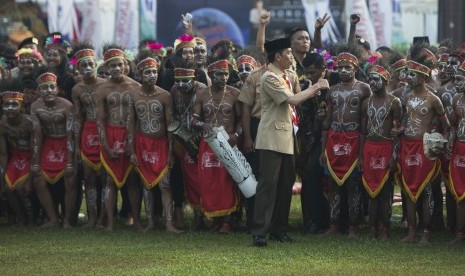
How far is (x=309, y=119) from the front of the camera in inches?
581

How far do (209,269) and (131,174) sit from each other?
3740mm

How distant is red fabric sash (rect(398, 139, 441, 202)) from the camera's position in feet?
43.6

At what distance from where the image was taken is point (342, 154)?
45.8 feet

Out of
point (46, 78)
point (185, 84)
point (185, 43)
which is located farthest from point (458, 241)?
point (46, 78)

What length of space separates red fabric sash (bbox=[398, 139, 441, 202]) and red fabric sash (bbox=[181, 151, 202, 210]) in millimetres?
2707

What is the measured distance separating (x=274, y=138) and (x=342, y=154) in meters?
1.36

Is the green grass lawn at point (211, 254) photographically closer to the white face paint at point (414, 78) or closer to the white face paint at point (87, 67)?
the white face paint at point (414, 78)

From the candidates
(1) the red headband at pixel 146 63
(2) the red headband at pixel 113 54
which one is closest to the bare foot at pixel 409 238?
(1) the red headband at pixel 146 63

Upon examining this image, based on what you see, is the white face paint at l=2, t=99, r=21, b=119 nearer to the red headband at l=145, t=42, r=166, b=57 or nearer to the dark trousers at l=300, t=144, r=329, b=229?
the red headband at l=145, t=42, r=166, b=57

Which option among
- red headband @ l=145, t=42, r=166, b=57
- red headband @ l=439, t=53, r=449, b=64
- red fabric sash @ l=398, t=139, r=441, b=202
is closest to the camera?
red fabric sash @ l=398, t=139, r=441, b=202

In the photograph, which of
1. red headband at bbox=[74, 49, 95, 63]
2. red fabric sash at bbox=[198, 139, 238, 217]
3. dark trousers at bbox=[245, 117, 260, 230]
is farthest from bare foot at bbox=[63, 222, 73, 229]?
dark trousers at bbox=[245, 117, 260, 230]

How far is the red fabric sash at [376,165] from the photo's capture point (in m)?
13.6

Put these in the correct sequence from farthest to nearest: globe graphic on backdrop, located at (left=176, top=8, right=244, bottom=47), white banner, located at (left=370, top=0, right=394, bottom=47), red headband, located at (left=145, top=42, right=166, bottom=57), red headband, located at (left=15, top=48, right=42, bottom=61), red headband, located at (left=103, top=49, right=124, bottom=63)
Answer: globe graphic on backdrop, located at (left=176, top=8, right=244, bottom=47), white banner, located at (left=370, top=0, right=394, bottom=47), red headband, located at (left=15, top=48, right=42, bottom=61), red headband, located at (left=145, top=42, right=166, bottom=57), red headband, located at (left=103, top=49, right=124, bottom=63)

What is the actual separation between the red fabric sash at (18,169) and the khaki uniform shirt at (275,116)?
12.3 feet
